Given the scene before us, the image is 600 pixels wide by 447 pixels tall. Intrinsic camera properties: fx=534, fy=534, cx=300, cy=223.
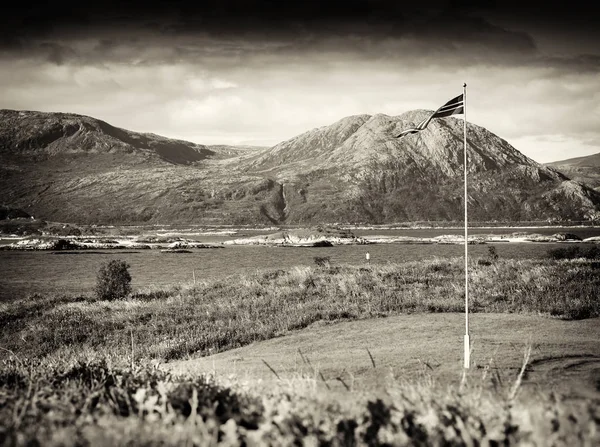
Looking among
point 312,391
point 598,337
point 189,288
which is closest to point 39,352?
point 189,288

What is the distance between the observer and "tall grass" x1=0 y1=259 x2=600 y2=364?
20859 millimetres

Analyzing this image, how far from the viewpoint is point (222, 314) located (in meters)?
26.1

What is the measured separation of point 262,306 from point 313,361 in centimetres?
1433

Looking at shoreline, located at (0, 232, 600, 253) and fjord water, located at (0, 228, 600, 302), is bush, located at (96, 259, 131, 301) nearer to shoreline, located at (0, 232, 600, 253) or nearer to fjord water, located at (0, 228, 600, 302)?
fjord water, located at (0, 228, 600, 302)

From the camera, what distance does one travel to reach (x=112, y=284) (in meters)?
34.1

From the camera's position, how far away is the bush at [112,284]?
3388cm

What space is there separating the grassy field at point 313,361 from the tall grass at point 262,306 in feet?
0.41

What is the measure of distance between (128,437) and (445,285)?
83.5 ft

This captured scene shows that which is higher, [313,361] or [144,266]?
[313,361]

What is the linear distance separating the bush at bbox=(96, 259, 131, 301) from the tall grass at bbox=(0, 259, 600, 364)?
30.3 inches

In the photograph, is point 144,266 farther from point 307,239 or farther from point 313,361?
point 313,361

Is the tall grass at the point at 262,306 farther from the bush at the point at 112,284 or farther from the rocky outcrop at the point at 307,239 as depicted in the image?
the rocky outcrop at the point at 307,239

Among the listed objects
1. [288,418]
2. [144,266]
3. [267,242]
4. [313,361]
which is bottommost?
[144,266]

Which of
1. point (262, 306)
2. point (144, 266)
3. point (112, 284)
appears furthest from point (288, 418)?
point (144, 266)
